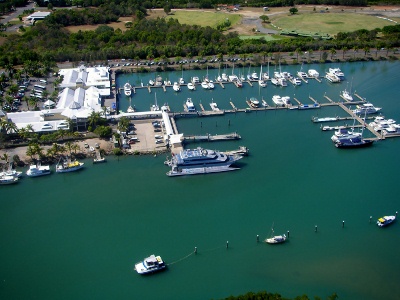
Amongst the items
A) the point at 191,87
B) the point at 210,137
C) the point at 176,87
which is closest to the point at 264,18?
the point at 191,87

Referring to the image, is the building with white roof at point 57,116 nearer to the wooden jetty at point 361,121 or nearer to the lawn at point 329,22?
the wooden jetty at point 361,121

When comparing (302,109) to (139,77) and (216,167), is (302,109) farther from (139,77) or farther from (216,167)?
(139,77)

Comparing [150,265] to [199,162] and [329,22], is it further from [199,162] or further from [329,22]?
[329,22]

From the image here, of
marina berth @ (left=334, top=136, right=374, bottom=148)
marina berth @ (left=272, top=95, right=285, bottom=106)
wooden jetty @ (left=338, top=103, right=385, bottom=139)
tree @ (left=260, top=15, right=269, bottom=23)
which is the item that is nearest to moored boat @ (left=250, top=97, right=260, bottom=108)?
marina berth @ (left=272, top=95, right=285, bottom=106)

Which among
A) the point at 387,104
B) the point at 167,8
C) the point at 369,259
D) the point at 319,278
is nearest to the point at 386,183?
the point at 369,259

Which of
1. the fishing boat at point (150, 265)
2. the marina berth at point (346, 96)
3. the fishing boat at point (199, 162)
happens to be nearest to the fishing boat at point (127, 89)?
the fishing boat at point (199, 162)
